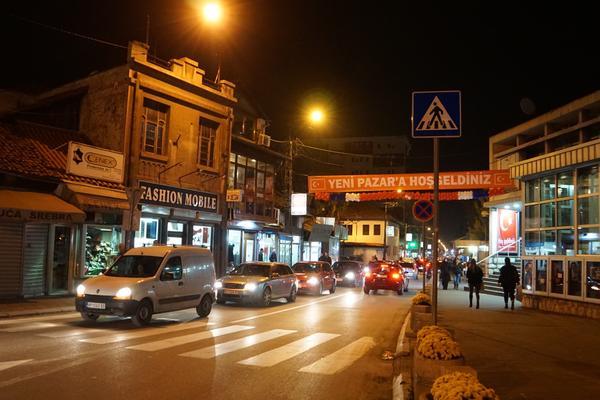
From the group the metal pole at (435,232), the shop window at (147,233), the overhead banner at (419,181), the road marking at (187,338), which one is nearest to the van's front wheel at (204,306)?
the road marking at (187,338)

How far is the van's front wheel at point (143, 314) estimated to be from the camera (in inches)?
499

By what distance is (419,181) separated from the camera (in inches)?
834

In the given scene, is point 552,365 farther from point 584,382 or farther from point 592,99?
point 592,99

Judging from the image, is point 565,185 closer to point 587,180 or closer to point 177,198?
point 587,180

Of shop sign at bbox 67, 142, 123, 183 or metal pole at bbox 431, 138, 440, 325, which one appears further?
shop sign at bbox 67, 142, 123, 183

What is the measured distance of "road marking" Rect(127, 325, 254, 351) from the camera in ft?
32.9

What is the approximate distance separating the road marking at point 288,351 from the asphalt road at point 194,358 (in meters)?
0.02

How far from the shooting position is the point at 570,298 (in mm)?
17469

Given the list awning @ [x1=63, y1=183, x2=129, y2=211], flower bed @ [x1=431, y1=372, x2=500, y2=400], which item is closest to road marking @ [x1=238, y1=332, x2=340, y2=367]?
flower bed @ [x1=431, y1=372, x2=500, y2=400]

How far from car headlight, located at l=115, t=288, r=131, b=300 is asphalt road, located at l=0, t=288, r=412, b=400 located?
701 millimetres

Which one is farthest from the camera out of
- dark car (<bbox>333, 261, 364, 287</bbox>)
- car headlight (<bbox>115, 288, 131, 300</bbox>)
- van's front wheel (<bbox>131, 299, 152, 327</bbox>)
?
dark car (<bbox>333, 261, 364, 287</bbox>)

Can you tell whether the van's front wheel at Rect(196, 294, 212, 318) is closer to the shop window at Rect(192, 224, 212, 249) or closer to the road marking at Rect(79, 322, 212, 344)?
the road marking at Rect(79, 322, 212, 344)

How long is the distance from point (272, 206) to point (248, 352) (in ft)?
78.1

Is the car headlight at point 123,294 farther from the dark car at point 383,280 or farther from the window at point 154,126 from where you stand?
the dark car at point 383,280
